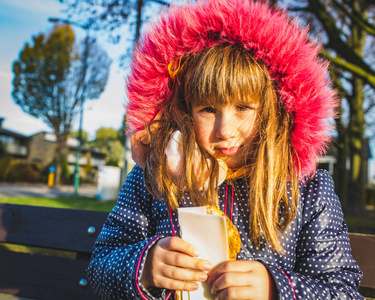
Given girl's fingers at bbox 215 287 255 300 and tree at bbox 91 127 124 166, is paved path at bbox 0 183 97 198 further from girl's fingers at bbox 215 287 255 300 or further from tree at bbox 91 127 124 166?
tree at bbox 91 127 124 166

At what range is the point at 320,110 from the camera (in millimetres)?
1259

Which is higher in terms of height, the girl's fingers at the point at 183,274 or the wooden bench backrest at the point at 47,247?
the girl's fingers at the point at 183,274

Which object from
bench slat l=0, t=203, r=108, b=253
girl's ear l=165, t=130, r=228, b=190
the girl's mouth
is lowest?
bench slat l=0, t=203, r=108, b=253

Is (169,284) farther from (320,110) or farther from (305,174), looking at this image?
(320,110)

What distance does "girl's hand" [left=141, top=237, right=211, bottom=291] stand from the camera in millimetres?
933

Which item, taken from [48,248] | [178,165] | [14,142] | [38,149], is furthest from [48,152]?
[178,165]

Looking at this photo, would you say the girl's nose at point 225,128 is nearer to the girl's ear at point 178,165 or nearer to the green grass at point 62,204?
the girl's ear at point 178,165

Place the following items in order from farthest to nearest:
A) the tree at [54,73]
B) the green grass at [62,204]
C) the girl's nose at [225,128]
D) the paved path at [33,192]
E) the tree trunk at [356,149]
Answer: the tree at [54,73] → the paved path at [33,192] → the tree trunk at [356,149] → the green grass at [62,204] → the girl's nose at [225,128]

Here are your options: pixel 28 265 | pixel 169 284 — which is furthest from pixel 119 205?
pixel 28 265

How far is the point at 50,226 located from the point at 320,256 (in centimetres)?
148

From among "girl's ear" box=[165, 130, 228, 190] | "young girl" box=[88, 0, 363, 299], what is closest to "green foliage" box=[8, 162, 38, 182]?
"young girl" box=[88, 0, 363, 299]

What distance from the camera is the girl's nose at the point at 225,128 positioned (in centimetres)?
118

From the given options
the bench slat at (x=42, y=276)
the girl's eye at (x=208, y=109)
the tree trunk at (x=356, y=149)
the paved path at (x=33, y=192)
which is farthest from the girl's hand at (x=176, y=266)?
the paved path at (x=33, y=192)

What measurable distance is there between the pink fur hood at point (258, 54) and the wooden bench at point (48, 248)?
82cm
